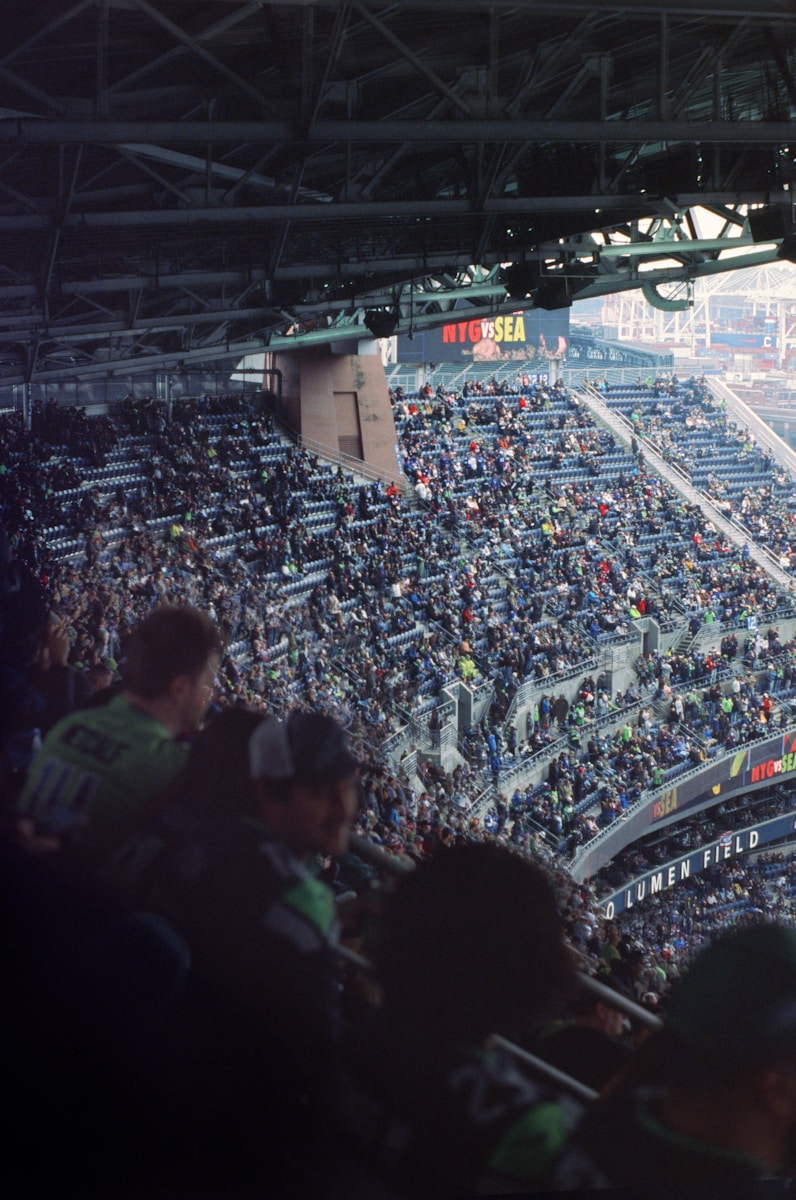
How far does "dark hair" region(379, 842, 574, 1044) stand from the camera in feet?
6.47

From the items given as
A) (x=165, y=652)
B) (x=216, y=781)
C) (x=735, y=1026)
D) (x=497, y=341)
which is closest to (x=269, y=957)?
(x=216, y=781)

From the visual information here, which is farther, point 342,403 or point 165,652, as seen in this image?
point 342,403

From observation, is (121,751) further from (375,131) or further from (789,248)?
(789,248)

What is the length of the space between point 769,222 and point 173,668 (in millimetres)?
4230

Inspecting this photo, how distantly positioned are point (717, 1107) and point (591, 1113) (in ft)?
0.62

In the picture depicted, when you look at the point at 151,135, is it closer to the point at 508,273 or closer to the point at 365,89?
the point at 365,89

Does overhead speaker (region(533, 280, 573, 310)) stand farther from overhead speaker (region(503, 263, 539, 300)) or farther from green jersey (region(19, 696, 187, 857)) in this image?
green jersey (region(19, 696, 187, 857))

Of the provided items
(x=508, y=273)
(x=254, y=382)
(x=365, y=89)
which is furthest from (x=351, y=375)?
(x=365, y=89)

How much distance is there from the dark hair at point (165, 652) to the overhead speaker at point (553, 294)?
5126 mm

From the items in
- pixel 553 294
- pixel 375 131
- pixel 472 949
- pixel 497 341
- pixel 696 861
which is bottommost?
pixel 696 861

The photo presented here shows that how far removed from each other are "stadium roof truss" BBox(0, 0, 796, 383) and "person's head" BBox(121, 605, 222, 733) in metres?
1.49

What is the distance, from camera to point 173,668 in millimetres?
1949

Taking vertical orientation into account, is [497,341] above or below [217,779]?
above

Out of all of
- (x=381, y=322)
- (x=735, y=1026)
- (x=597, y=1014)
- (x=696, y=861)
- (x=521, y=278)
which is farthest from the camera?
(x=696, y=861)
